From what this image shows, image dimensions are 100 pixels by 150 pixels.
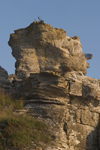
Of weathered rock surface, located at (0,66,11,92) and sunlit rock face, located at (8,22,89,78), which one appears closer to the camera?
sunlit rock face, located at (8,22,89,78)

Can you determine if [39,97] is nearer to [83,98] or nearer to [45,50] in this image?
[83,98]

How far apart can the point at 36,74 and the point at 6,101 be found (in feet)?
5.98

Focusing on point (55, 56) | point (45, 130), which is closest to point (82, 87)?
point (55, 56)

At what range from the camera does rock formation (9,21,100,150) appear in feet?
43.1

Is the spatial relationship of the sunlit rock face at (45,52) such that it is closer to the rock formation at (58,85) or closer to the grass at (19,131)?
the rock formation at (58,85)

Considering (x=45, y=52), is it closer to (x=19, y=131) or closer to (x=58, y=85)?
(x=58, y=85)

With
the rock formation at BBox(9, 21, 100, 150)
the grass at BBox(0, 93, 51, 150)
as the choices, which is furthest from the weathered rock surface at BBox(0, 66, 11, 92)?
the grass at BBox(0, 93, 51, 150)

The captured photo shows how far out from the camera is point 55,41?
15922 mm

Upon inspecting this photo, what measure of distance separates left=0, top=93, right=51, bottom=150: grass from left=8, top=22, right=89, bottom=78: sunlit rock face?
325 centimetres

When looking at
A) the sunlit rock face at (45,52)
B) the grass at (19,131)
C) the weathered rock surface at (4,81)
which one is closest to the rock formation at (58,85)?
the sunlit rock face at (45,52)

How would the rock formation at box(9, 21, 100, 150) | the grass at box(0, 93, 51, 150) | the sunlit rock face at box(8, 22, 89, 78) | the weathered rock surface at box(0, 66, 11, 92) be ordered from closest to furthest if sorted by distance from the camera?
the grass at box(0, 93, 51, 150)
the rock formation at box(9, 21, 100, 150)
the sunlit rock face at box(8, 22, 89, 78)
the weathered rock surface at box(0, 66, 11, 92)

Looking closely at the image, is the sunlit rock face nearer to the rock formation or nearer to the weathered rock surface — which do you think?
the rock formation

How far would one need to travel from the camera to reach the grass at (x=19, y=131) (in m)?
11.4

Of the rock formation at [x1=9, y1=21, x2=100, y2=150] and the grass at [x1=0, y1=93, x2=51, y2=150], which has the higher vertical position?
the rock formation at [x1=9, y1=21, x2=100, y2=150]
